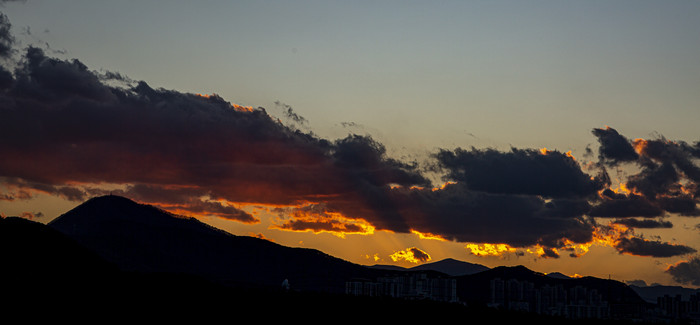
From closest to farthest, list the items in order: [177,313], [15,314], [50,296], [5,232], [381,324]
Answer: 1. [15,314]
2. [50,296]
3. [177,313]
4. [5,232]
5. [381,324]

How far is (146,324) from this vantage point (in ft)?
477

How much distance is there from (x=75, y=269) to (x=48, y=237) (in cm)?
1620

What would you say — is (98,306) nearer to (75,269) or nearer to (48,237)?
(75,269)

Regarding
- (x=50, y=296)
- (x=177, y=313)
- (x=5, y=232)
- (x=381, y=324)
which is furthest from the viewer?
(x=381, y=324)

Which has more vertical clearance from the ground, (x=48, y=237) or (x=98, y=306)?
(x=48, y=237)

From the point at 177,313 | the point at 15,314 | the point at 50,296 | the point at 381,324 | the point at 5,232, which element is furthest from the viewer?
the point at 381,324

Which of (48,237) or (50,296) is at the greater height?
(48,237)

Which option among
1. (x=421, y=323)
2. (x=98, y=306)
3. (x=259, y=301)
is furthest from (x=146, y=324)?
(x=421, y=323)

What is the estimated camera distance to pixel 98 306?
471ft

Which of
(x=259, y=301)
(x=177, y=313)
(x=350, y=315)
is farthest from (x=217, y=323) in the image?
(x=350, y=315)

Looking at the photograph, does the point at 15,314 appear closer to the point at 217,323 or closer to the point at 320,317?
the point at 217,323

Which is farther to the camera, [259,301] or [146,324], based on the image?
[259,301]

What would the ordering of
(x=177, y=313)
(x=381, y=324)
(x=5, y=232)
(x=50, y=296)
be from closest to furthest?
(x=50, y=296) < (x=177, y=313) < (x=5, y=232) < (x=381, y=324)

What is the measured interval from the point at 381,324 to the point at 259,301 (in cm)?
2909
